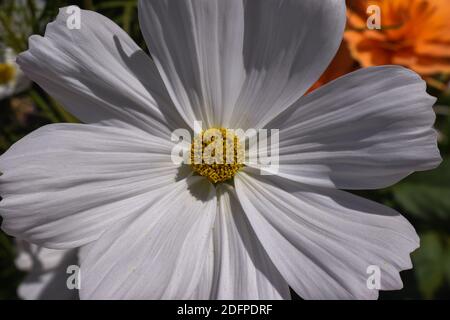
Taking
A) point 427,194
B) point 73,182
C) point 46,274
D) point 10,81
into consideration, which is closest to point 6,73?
point 10,81

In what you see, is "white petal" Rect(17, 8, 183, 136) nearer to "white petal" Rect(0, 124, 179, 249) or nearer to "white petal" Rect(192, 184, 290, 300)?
"white petal" Rect(0, 124, 179, 249)

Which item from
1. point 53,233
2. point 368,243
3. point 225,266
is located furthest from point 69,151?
point 368,243

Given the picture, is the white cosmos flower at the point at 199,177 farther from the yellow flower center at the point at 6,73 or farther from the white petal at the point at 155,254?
the yellow flower center at the point at 6,73

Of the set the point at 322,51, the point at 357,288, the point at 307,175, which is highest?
the point at 322,51

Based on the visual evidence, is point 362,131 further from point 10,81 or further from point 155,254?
point 10,81

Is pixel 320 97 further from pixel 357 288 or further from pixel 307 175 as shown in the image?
pixel 357 288

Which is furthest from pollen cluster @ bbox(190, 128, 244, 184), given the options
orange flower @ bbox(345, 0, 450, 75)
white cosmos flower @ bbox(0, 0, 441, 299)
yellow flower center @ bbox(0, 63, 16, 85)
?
yellow flower center @ bbox(0, 63, 16, 85)
